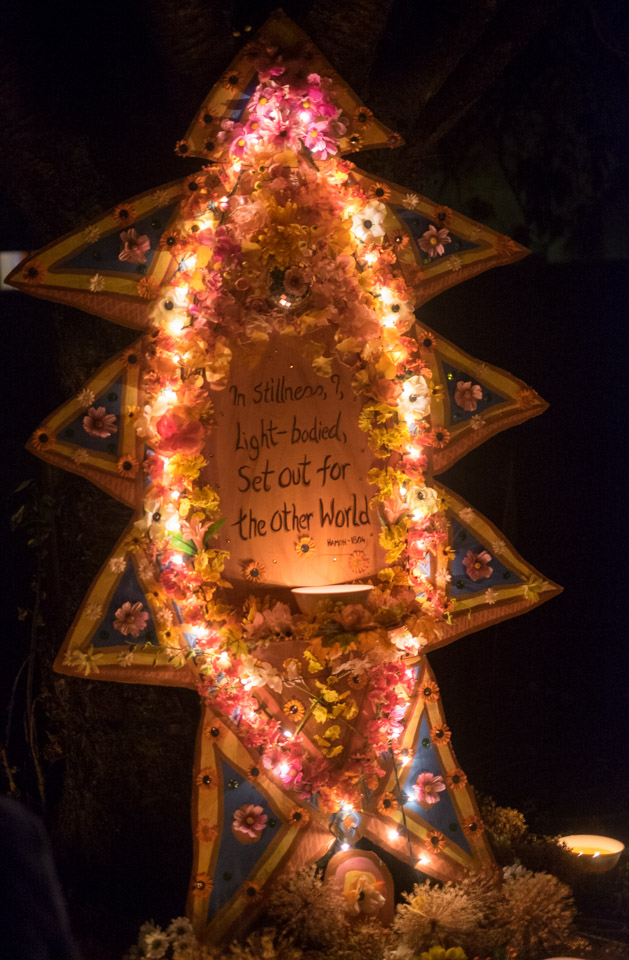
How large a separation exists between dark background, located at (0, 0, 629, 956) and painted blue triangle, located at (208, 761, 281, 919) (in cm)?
47

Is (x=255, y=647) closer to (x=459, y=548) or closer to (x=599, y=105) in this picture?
(x=459, y=548)

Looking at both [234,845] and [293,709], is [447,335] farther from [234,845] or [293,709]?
[234,845]

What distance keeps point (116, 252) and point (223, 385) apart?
61 cm

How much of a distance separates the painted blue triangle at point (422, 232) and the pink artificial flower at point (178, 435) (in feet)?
3.80

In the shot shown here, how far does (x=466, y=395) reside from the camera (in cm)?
386

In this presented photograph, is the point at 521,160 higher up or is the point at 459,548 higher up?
the point at 521,160

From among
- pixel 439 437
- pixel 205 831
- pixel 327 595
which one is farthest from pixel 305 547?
pixel 205 831

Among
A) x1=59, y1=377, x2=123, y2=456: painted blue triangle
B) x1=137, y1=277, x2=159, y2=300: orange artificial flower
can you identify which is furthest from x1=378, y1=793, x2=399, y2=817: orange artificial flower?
x1=137, y1=277, x2=159, y2=300: orange artificial flower

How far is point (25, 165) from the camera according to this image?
13.0 feet

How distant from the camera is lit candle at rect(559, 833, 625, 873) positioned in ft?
14.2

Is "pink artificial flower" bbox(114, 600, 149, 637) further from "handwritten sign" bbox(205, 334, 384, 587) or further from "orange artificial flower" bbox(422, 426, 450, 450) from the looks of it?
"orange artificial flower" bbox(422, 426, 450, 450)

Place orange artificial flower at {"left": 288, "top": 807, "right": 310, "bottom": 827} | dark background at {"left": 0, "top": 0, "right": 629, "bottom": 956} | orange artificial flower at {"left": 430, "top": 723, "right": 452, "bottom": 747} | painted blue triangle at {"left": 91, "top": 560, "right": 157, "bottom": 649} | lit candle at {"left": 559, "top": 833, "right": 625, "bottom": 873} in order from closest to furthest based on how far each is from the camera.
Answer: painted blue triangle at {"left": 91, "top": 560, "right": 157, "bottom": 649} → orange artificial flower at {"left": 288, "top": 807, "right": 310, "bottom": 827} → orange artificial flower at {"left": 430, "top": 723, "right": 452, "bottom": 747} → dark background at {"left": 0, "top": 0, "right": 629, "bottom": 956} → lit candle at {"left": 559, "top": 833, "right": 625, "bottom": 873}

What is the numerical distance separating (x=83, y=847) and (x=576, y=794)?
2.96 m

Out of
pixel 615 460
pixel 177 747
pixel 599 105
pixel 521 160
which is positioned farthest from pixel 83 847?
pixel 599 105
